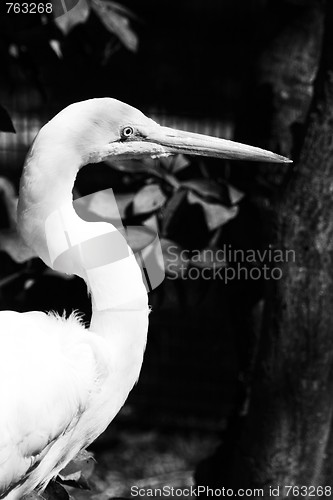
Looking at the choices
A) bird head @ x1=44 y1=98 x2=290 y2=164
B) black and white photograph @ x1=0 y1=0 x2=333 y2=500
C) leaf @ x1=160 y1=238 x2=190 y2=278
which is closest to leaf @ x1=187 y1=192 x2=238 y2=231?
black and white photograph @ x1=0 y1=0 x2=333 y2=500

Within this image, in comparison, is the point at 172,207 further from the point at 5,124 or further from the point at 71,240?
the point at 71,240

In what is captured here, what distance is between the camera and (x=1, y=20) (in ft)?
7.34

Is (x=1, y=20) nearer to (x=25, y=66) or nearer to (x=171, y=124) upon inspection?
(x=25, y=66)

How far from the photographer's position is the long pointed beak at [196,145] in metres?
1.77

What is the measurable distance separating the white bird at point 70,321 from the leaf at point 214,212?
0.41m

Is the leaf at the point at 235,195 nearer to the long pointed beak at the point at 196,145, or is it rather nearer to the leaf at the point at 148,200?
the leaf at the point at 148,200

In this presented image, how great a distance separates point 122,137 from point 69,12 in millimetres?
566

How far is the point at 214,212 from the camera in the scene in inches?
87.0

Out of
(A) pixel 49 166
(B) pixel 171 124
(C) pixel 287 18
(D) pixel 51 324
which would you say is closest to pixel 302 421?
(D) pixel 51 324

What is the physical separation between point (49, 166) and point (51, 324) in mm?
345

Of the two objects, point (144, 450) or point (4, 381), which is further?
point (144, 450)

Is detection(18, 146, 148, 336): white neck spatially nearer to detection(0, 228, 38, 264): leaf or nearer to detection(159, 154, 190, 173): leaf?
detection(0, 228, 38, 264): leaf

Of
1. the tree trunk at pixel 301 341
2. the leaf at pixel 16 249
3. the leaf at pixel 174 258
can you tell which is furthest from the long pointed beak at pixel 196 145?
the leaf at pixel 16 249

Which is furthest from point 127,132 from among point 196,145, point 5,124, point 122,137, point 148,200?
point 148,200
